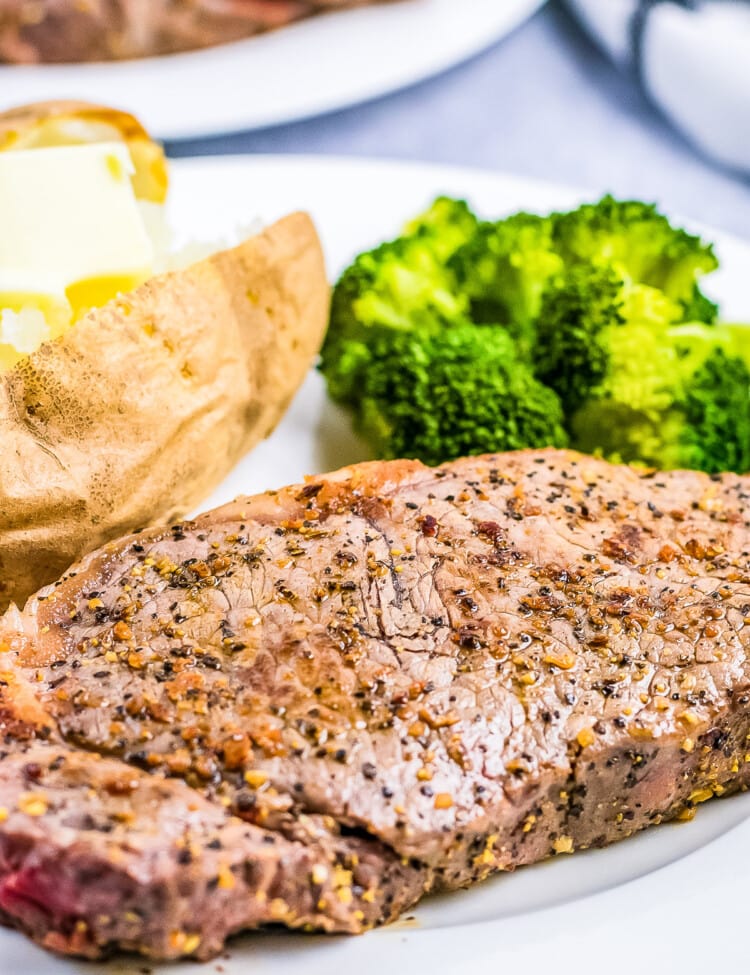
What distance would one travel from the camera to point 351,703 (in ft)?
6.77

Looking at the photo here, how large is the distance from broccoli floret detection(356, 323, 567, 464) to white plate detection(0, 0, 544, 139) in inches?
59.4

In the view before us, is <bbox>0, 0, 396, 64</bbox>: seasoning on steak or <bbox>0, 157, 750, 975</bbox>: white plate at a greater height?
<bbox>0, 0, 396, 64</bbox>: seasoning on steak

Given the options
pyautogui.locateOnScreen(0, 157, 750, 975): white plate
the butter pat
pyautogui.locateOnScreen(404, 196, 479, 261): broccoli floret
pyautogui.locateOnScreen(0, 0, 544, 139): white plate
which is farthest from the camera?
pyautogui.locateOnScreen(0, 0, 544, 139): white plate

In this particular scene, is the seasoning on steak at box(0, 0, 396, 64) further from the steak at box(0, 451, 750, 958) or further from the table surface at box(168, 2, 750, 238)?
the steak at box(0, 451, 750, 958)

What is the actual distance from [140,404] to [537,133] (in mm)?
2992

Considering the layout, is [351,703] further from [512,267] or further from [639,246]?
[639,246]

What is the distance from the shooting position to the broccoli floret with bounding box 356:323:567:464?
3.13 metres

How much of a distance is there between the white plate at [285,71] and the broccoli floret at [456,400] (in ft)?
4.95

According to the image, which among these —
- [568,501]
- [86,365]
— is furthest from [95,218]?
[568,501]

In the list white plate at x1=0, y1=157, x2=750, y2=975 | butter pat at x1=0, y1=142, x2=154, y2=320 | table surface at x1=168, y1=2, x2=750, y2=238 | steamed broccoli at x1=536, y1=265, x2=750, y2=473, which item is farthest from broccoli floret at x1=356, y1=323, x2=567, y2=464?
table surface at x1=168, y1=2, x2=750, y2=238

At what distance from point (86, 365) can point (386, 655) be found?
1051mm

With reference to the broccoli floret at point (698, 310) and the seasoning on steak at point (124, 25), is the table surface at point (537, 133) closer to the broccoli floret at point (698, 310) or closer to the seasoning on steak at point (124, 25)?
the seasoning on steak at point (124, 25)

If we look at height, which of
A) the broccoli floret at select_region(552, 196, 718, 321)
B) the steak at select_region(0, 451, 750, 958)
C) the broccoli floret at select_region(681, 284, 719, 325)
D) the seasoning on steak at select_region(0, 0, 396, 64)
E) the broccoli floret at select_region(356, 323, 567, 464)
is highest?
the seasoning on steak at select_region(0, 0, 396, 64)

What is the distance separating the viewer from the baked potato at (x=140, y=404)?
8.30 feet
